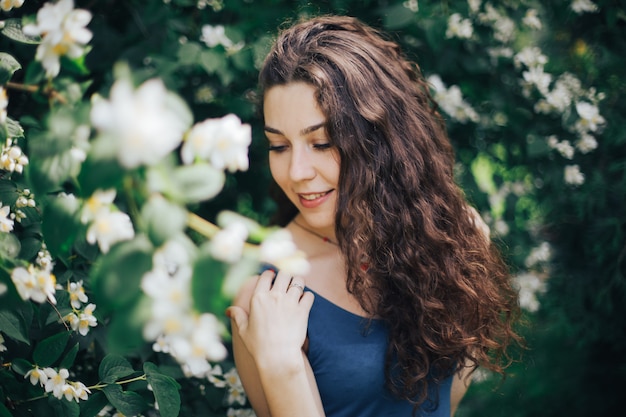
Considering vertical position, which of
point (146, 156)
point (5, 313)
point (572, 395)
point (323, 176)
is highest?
point (146, 156)

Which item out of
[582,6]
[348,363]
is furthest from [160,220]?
[582,6]

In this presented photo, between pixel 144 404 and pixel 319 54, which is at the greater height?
pixel 319 54

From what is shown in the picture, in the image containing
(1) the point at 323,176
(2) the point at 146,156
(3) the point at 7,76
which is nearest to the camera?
(2) the point at 146,156

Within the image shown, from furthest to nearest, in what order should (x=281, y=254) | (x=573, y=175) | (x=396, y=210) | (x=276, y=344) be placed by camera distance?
(x=573, y=175) → (x=396, y=210) → (x=276, y=344) → (x=281, y=254)

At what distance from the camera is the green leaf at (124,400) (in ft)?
3.70

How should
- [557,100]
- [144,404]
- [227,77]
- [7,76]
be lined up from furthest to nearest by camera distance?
[557,100] → [227,77] → [144,404] → [7,76]

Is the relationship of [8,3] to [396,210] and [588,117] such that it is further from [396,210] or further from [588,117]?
[588,117]

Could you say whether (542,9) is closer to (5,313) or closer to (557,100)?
(557,100)

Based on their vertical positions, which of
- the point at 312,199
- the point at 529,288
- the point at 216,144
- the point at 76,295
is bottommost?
the point at 529,288

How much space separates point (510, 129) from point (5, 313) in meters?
2.01

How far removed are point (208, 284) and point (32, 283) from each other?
373 mm

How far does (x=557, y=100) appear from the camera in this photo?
224cm

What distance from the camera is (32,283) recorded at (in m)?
0.83

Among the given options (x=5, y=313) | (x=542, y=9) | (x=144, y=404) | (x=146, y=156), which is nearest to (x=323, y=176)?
(x=144, y=404)
